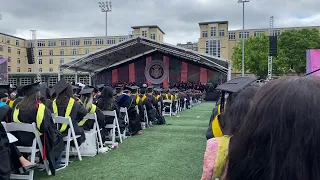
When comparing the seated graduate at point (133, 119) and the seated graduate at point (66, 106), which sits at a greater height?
the seated graduate at point (66, 106)

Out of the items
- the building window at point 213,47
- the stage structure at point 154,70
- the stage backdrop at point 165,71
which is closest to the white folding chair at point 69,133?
the stage structure at point 154,70

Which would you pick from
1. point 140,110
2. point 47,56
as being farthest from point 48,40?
point 140,110

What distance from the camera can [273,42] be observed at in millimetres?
16969

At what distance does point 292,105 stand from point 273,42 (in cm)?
1742

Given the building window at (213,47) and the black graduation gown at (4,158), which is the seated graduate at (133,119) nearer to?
the black graduation gown at (4,158)

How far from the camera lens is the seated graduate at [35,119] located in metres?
4.25

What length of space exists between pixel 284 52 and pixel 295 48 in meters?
1.24

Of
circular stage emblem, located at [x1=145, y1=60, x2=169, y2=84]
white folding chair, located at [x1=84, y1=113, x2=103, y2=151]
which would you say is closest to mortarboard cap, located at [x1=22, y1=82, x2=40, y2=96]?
white folding chair, located at [x1=84, y1=113, x2=103, y2=151]

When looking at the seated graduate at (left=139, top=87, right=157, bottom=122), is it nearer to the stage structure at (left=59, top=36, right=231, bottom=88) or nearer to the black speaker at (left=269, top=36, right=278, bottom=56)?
the black speaker at (left=269, top=36, right=278, bottom=56)

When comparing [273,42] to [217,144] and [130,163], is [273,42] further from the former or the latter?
[217,144]

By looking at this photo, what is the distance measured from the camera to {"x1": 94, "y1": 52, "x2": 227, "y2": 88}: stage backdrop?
Result: 28.7 meters

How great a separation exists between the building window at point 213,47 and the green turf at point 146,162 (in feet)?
154

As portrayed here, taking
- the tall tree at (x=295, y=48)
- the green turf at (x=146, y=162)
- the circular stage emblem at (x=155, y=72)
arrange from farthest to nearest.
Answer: the tall tree at (x=295, y=48) < the circular stage emblem at (x=155, y=72) < the green turf at (x=146, y=162)

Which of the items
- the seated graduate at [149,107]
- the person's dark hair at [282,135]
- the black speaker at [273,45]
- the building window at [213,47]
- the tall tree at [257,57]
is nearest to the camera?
the person's dark hair at [282,135]
